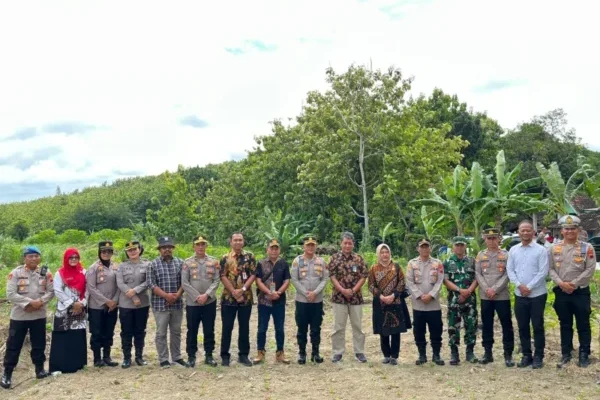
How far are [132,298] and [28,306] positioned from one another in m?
1.08

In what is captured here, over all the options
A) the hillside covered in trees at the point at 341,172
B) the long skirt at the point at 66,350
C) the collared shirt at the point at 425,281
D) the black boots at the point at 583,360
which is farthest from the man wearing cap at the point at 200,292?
the hillside covered in trees at the point at 341,172

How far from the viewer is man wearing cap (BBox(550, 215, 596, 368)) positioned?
604 centimetres

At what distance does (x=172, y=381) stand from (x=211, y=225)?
62.7 ft

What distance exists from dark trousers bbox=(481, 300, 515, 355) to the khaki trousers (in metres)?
1.40

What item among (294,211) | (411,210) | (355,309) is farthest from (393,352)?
(294,211)

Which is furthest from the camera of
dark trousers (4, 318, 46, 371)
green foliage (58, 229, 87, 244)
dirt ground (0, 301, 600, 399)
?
green foliage (58, 229, 87, 244)

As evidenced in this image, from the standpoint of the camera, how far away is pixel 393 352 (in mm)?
6531

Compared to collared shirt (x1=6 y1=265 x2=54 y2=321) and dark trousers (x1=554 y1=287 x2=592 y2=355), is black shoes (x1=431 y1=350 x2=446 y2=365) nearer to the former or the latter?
dark trousers (x1=554 y1=287 x2=592 y2=355)

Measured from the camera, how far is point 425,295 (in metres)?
6.33

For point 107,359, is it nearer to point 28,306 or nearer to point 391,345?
point 28,306

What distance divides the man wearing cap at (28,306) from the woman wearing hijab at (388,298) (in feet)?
12.0

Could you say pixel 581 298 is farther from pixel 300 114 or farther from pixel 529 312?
pixel 300 114

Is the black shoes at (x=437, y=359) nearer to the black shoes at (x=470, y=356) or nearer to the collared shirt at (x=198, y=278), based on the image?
the black shoes at (x=470, y=356)

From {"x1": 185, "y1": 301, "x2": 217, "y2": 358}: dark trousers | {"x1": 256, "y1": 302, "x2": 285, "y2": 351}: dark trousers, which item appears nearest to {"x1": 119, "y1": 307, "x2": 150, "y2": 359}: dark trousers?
{"x1": 185, "y1": 301, "x2": 217, "y2": 358}: dark trousers
